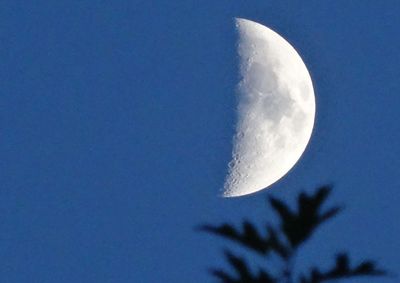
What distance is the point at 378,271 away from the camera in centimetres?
1548

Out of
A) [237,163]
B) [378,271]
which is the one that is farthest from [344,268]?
[237,163]

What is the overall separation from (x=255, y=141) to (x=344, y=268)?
14.3 meters

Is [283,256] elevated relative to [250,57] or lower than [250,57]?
lower

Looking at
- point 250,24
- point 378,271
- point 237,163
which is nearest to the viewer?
point 378,271

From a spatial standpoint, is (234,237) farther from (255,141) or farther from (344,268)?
(255,141)

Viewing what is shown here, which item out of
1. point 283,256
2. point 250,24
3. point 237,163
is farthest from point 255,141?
point 283,256

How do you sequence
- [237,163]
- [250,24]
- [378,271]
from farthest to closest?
[250,24] → [237,163] → [378,271]

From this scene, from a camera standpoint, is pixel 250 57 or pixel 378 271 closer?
pixel 378 271

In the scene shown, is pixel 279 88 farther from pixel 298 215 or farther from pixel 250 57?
pixel 298 215

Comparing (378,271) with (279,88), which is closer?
(378,271)

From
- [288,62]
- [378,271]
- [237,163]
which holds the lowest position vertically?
[378,271]

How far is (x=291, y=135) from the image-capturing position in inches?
1184

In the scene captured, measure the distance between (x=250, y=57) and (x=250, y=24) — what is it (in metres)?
1.60

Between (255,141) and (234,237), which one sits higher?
(255,141)
